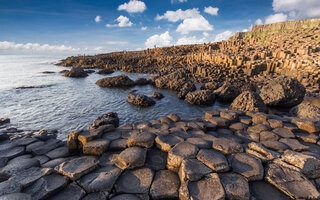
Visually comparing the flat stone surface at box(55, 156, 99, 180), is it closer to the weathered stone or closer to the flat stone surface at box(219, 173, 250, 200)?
the weathered stone

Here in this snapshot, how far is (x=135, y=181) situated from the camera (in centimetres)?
282

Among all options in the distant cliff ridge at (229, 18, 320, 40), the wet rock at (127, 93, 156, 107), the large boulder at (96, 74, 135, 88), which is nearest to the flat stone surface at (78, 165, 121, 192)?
the wet rock at (127, 93, 156, 107)

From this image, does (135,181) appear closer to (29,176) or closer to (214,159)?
(214,159)

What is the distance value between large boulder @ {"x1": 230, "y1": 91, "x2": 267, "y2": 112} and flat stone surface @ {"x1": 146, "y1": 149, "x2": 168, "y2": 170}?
6.22 meters

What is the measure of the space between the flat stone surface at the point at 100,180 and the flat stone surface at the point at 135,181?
0.13m

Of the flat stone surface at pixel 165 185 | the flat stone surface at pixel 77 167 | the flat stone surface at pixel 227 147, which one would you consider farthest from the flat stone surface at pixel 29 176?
the flat stone surface at pixel 227 147

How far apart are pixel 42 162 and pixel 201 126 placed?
16.5ft

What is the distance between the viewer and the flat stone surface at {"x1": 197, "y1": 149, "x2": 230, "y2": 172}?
9.25 feet

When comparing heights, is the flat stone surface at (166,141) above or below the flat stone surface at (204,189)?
above

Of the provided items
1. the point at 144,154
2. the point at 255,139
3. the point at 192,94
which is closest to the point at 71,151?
the point at 144,154

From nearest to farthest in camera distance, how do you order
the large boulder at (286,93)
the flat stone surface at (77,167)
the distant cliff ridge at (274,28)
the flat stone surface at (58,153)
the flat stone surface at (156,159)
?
the flat stone surface at (77,167)
the flat stone surface at (156,159)
the flat stone surface at (58,153)
the large boulder at (286,93)
the distant cliff ridge at (274,28)

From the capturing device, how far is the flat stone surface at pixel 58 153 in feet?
13.6

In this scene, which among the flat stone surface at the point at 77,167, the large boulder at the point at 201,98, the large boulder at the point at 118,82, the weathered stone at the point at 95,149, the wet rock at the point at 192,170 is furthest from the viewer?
the large boulder at the point at 118,82

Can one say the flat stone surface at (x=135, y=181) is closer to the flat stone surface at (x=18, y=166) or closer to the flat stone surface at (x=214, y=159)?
the flat stone surface at (x=214, y=159)
